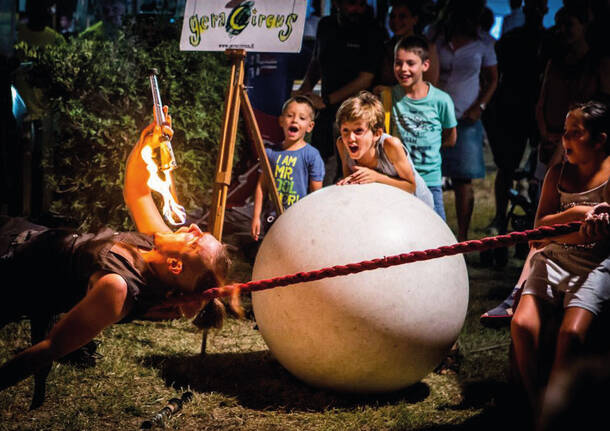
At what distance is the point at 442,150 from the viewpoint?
5.69 meters

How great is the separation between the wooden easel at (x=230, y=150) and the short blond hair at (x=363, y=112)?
83 cm

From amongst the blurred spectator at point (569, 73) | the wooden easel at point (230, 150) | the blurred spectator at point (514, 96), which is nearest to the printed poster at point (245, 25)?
the wooden easel at point (230, 150)

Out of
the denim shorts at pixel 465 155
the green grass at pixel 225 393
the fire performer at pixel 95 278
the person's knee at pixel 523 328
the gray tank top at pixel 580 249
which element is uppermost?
the denim shorts at pixel 465 155

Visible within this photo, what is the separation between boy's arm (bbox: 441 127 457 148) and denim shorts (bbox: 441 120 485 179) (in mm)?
908

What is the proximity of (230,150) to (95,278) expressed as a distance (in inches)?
77.1

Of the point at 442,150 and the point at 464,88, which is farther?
the point at 464,88

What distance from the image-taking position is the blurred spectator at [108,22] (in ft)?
19.7

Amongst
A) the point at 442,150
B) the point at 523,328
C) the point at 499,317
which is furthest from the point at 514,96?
the point at 523,328

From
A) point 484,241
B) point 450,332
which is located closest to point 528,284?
Answer: point 450,332

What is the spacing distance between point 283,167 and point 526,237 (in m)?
2.71

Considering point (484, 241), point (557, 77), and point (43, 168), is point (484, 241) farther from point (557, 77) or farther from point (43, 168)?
point (43, 168)

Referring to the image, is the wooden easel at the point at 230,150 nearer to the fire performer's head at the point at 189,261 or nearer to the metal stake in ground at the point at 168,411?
the metal stake in ground at the point at 168,411

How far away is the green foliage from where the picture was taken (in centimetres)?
564

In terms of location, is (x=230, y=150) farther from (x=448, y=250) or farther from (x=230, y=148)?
(x=448, y=250)
